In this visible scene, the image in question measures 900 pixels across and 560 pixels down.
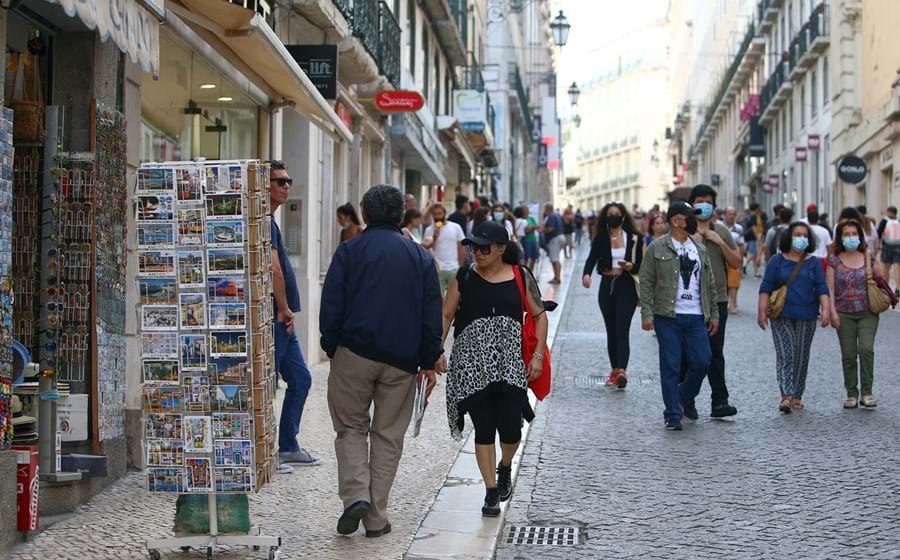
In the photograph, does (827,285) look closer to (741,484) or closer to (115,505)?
(741,484)

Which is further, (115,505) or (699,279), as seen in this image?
(699,279)

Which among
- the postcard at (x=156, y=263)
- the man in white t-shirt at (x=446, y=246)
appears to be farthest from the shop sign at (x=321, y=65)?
the postcard at (x=156, y=263)

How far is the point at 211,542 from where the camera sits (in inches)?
247

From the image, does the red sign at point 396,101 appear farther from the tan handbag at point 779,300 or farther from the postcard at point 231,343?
the postcard at point 231,343

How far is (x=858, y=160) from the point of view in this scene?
2816 cm

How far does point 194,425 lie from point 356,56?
11329 millimetres

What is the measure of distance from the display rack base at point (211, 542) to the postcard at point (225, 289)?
3.49ft

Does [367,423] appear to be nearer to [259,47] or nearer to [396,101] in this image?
[259,47]

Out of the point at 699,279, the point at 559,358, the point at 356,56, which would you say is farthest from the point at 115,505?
the point at 356,56

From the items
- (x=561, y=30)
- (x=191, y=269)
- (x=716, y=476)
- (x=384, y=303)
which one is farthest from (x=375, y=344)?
(x=561, y=30)

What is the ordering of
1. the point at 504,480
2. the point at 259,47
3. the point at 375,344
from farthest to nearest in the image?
the point at 259,47, the point at 504,480, the point at 375,344

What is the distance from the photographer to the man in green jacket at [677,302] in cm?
1043

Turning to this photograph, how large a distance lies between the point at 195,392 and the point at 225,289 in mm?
480

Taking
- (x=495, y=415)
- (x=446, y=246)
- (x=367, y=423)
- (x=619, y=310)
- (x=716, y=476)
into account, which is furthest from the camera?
(x=446, y=246)
